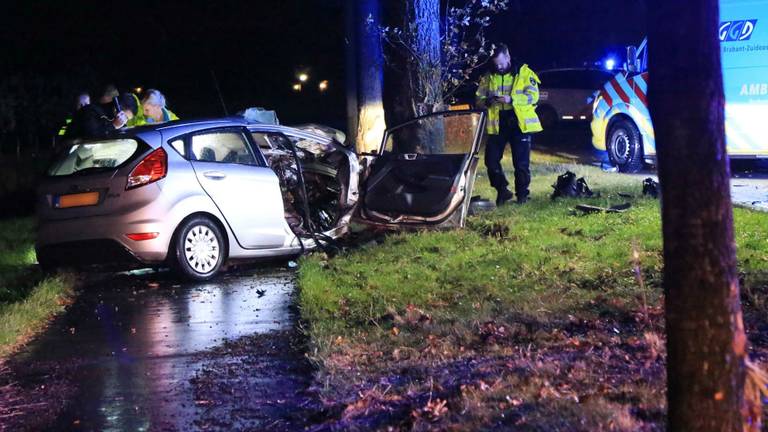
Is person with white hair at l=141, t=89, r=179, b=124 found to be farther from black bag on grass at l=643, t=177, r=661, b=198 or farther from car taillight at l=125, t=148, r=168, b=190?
black bag on grass at l=643, t=177, r=661, b=198

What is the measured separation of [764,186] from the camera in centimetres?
1194

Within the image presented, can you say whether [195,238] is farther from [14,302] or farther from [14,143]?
[14,143]

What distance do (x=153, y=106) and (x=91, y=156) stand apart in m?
3.11

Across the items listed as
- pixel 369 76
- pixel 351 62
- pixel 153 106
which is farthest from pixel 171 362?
pixel 351 62

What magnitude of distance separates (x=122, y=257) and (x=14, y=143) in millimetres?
17582

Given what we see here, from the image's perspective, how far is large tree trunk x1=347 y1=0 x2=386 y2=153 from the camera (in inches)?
534

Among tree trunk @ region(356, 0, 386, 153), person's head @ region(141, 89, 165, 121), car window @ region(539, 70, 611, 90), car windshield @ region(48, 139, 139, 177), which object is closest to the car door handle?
car windshield @ region(48, 139, 139, 177)

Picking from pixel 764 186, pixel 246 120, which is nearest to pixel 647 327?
pixel 246 120

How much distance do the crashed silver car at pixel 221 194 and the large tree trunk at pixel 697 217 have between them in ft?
17.9

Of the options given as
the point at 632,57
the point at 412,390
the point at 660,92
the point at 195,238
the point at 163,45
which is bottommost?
the point at 412,390

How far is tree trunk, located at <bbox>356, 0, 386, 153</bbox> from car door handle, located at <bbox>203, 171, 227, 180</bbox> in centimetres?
544

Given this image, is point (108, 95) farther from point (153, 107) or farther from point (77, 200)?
point (77, 200)

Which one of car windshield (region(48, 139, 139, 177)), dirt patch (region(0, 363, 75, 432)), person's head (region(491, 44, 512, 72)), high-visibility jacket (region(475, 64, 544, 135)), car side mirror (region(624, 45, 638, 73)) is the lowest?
dirt patch (region(0, 363, 75, 432))

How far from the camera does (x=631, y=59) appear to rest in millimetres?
13359
